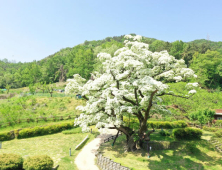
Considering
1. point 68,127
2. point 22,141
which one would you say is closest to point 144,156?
point 68,127

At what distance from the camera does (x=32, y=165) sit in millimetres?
13211

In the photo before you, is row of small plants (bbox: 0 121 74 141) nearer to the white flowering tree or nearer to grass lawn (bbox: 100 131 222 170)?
A: grass lawn (bbox: 100 131 222 170)

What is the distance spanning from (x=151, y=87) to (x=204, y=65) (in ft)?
201

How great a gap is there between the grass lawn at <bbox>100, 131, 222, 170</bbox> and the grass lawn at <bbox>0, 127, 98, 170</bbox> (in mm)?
4590

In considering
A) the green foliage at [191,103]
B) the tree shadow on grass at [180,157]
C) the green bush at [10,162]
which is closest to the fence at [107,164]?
the tree shadow on grass at [180,157]

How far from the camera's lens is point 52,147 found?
21.8 m

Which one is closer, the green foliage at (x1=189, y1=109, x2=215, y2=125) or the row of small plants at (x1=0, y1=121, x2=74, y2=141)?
the row of small plants at (x1=0, y1=121, x2=74, y2=141)

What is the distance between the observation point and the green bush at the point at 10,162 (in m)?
12.8


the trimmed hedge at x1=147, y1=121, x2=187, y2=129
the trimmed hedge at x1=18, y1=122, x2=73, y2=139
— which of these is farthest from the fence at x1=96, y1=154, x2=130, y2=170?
the trimmed hedge at x1=147, y1=121, x2=187, y2=129

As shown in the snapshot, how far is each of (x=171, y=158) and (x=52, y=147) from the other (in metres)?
15.9

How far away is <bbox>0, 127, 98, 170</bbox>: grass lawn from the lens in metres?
18.2

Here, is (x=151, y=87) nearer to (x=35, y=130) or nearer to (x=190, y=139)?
(x=190, y=139)

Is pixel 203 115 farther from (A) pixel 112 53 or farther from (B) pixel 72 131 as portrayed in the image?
(A) pixel 112 53

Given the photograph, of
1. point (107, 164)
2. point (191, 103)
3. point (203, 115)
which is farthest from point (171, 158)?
point (191, 103)
